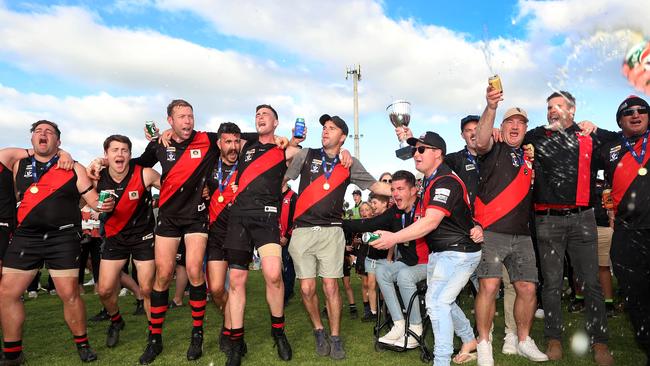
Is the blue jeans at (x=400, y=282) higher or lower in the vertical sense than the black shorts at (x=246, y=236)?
lower

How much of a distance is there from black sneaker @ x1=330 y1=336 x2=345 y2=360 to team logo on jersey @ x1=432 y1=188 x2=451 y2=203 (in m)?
2.41

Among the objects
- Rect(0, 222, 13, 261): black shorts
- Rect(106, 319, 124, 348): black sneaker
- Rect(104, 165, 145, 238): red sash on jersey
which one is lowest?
Rect(106, 319, 124, 348): black sneaker

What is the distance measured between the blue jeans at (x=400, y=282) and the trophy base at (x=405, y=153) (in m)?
1.58

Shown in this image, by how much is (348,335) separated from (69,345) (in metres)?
3.89

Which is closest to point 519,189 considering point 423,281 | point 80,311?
point 423,281

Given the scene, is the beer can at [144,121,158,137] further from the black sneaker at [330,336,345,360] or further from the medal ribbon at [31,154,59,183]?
the black sneaker at [330,336,345,360]

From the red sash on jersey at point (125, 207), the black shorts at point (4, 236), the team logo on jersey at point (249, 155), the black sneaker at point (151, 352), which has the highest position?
the team logo on jersey at point (249, 155)

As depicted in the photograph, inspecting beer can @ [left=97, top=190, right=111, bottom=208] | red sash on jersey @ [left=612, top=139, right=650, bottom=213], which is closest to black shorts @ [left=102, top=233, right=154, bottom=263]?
beer can @ [left=97, top=190, right=111, bottom=208]

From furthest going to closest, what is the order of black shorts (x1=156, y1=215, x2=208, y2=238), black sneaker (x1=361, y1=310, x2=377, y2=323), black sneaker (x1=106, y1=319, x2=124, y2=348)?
black sneaker (x1=361, y1=310, x2=377, y2=323), black sneaker (x1=106, y1=319, x2=124, y2=348), black shorts (x1=156, y1=215, x2=208, y2=238)

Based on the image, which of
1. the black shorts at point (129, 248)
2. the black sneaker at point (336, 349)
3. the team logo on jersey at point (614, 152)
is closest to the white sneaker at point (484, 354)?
the black sneaker at point (336, 349)

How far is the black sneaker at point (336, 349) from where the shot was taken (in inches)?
221

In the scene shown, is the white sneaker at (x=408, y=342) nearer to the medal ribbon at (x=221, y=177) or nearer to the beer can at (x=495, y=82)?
the medal ribbon at (x=221, y=177)

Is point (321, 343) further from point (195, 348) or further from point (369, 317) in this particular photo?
point (369, 317)

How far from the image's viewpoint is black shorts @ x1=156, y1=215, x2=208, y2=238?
5793 millimetres
